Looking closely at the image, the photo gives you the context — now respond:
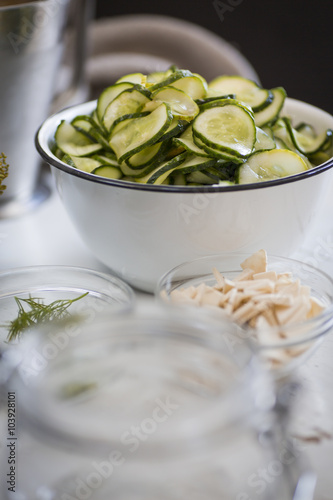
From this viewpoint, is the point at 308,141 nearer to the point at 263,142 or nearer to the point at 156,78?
the point at 263,142

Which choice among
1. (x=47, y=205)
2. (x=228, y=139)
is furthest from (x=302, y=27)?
(x=228, y=139)

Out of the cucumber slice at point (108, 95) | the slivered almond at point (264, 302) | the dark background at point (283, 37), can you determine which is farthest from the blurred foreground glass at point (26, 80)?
the dark background at point (283, 37)

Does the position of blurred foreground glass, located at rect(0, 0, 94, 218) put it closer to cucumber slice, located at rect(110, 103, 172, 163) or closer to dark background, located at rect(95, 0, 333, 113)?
cucumber slice, located at rect(110, 103, 172, 163)

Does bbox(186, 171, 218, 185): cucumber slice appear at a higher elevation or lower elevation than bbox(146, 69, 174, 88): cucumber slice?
lower

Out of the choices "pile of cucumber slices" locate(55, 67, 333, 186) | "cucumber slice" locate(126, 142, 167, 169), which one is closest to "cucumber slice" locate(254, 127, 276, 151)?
"pile of cucumber slices" locate(55, 67, 333, 186)

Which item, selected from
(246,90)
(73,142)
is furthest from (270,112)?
(73,142)

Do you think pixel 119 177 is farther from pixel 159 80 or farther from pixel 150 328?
pixel 150 328
